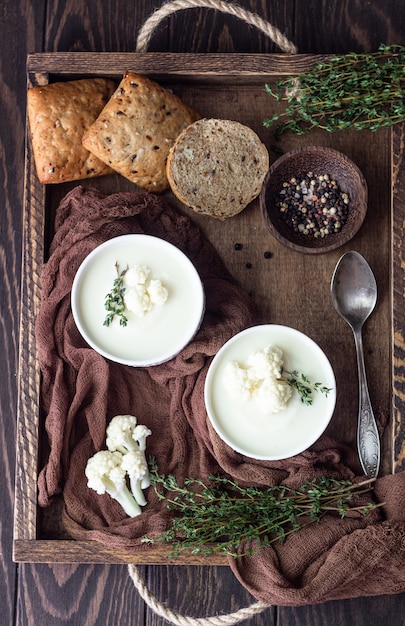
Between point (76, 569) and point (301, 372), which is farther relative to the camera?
point (76, 569)

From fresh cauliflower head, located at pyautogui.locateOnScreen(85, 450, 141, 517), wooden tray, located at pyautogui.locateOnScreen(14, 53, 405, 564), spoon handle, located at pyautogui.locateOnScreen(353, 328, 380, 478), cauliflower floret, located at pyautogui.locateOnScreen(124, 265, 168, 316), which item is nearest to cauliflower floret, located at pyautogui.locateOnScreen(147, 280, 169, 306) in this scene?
cauliflower floret, located at pyautogui.locateOnScreen(124, 265, 168, 316)

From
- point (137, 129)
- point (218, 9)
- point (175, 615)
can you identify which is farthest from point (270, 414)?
point (218, 9)

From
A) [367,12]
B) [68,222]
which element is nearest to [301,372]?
[68,222]

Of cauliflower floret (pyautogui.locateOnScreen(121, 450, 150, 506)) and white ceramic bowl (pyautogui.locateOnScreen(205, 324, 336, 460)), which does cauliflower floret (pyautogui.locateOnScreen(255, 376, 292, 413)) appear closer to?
white ceramic bowl (pyautogui.locateOnScreen(205, 324, 336, 460))

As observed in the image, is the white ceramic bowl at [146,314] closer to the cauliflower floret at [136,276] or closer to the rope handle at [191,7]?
the cauliflower floret at [136,276]

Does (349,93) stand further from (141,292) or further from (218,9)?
(141,292)

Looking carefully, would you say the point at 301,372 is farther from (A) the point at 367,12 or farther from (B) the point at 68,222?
(A) the point at 367,12
